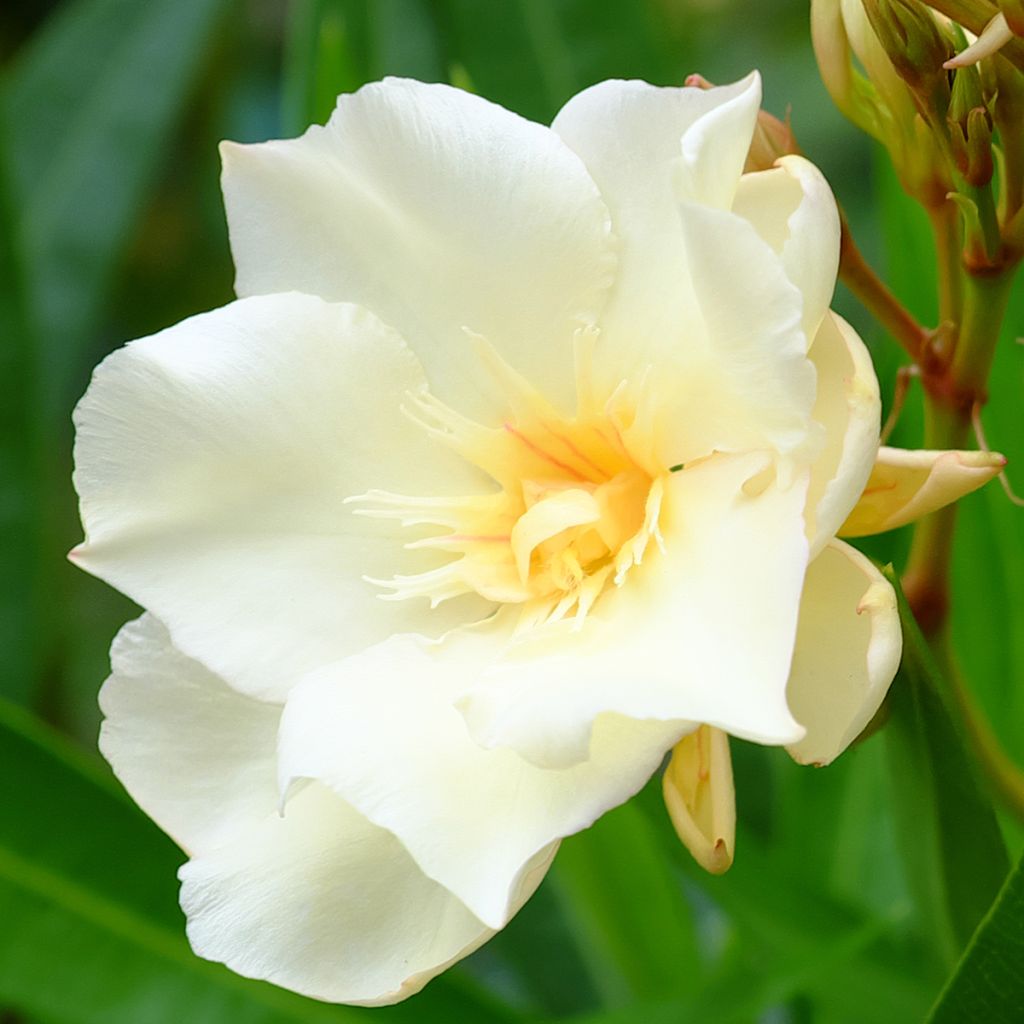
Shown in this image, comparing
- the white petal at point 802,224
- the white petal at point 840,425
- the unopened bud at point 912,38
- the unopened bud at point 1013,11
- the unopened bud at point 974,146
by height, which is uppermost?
the unopened bud at point 1013,11

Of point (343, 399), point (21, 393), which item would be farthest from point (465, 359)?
point (21, 393)

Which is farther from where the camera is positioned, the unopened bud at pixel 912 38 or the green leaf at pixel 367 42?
the green leaf at pixel 367 42

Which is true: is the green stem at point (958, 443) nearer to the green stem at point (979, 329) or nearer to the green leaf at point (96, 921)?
the green stem at point (979, 329)

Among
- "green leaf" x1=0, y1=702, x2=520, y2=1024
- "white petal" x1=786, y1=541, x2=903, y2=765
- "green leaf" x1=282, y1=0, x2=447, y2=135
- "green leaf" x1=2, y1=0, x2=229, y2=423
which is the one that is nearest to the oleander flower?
"white petal" x1=786, y1=541, x2=903, y2=765

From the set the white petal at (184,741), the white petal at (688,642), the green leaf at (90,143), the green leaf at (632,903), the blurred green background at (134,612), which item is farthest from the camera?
the green leaf at (90,143)

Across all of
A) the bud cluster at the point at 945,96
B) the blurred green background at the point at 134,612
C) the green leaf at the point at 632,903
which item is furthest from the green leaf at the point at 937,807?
the green leaf at the point at 632,903

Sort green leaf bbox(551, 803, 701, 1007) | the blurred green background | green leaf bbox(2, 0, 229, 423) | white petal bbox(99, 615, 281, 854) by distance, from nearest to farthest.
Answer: white petal bbox(99, 615, 281, 854), the blurred green background, green leaf bbox(551, 803, 701, 1007), green leaf bbox(2, 0, 229, 423)

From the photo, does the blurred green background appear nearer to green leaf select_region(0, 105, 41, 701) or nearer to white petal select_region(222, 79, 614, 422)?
→ green leaf select_region(0, 105, 41, 701)

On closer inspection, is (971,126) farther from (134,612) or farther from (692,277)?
(134,612)

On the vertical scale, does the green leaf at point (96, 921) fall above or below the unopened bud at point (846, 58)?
below
